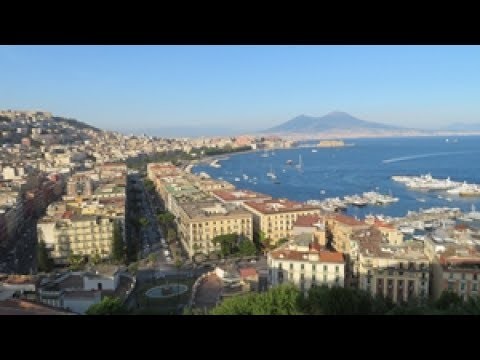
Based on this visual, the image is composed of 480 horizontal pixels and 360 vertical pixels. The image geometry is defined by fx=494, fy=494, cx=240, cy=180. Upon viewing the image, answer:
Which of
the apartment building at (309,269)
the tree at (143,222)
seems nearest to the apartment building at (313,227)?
the apartment building at (309,269)

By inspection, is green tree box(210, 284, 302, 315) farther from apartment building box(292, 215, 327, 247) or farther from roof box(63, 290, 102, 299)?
apartment building box(292, 215, 327, 247)

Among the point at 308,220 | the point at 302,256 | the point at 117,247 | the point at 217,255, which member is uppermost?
the point at 302,256

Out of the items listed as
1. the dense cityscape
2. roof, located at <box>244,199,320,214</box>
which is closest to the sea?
the dense cityscape

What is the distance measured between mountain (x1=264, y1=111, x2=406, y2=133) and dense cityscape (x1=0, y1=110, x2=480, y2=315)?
72107mm

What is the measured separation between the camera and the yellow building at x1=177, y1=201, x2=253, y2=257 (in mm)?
9352

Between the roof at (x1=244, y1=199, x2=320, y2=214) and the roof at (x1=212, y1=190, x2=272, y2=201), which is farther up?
the roof at (x1=244, y1=199, x2=320, y2=214)

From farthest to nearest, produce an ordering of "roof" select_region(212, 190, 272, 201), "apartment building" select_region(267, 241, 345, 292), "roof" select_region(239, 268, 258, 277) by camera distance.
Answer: "roof" select_region(212, 190, 272, 201)
"roof" select_region(239, 268, 258, 277)
"apartment building" select_region(267, 241, 345, 292)

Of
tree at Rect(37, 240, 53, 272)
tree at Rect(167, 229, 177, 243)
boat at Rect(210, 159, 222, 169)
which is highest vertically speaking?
tree at Rect(37, 240, 53, 272)

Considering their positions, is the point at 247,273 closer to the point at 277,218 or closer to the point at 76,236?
the point at 277,218

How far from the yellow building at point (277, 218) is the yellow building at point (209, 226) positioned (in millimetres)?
334

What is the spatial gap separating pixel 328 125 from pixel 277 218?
81.3m

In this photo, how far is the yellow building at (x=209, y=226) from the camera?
368 inches

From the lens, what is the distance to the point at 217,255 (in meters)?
9.16

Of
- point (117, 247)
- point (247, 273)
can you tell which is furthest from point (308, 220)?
point (117, 247)
